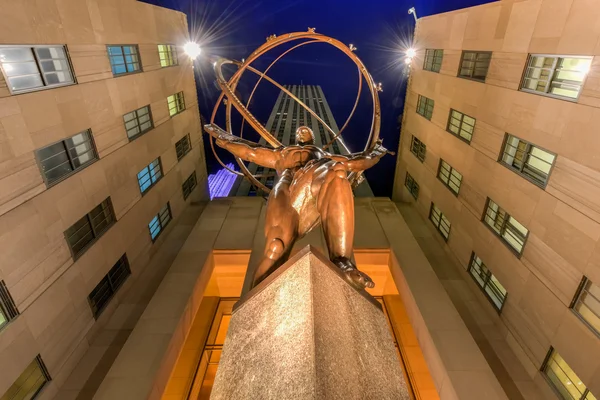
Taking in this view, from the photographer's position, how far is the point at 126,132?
11.9 m

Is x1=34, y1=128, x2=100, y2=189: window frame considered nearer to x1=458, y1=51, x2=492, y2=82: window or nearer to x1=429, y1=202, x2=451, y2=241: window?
x1=458, y1=51, x2=492, y2=82: window

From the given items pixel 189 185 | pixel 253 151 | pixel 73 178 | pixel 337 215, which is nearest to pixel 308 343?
pixel 337 215

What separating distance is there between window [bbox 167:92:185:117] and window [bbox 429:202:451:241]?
1394cm

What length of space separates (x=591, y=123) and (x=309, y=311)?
7924 mm

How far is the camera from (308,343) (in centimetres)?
361

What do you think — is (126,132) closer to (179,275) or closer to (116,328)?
(179,275)

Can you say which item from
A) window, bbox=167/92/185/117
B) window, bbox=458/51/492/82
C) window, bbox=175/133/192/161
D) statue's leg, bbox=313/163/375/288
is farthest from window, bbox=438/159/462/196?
window, bbox=167/92/185/117

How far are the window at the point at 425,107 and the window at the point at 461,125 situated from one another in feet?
7.33

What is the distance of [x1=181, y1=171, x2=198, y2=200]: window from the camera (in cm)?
1795

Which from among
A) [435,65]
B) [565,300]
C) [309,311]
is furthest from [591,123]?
[435,65]

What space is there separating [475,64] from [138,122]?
43.9 ft

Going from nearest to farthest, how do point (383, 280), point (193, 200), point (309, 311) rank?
point (309, 311) → point (383, 280) → point (193, 200)

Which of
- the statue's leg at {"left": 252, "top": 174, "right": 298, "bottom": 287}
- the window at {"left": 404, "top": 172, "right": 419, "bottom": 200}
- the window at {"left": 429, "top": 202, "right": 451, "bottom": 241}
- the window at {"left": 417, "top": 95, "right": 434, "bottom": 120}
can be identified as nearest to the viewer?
the statue's leg at {"left": 252, "top": 174, "right": 298, "bottom": 287}

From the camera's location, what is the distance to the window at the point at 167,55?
14709 millimetres
